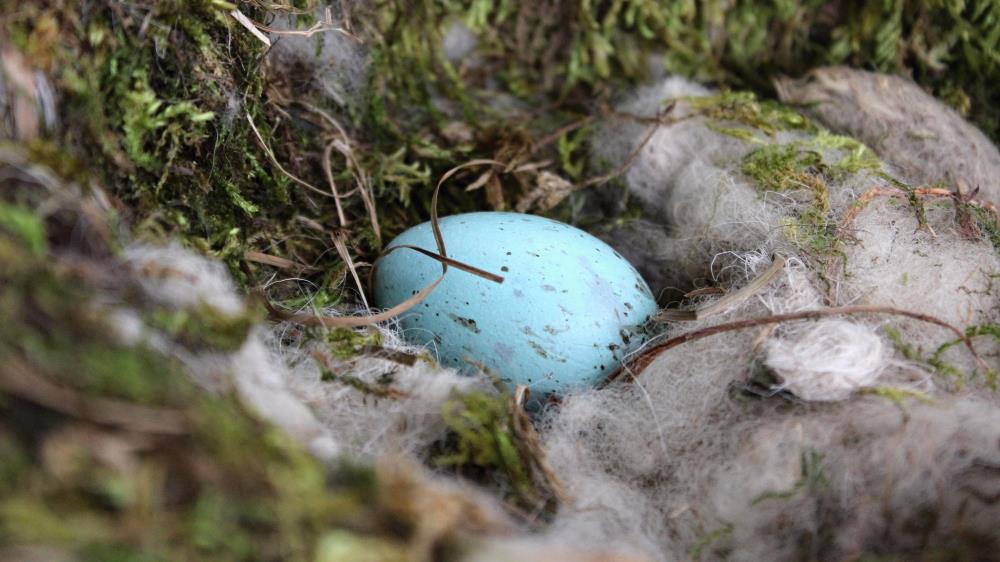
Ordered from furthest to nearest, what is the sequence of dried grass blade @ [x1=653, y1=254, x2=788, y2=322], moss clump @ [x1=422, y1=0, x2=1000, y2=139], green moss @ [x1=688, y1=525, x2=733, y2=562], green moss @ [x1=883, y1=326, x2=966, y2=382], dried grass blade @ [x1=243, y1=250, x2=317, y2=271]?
moss clump @ [x1=422, y1=0, x2=1000, y2=139], dried grass blade @ [x1=243, y1=250, x2=317, y2=271], dried grass blade @ [x1=653, y1=254, x2=788, y2=322], green moss @ [x1=883, y1=326, x2=966, y2=382], green moss @ [x1=688, y1=525, x2=733, y2=562]

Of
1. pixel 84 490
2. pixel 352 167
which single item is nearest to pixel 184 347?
pixel 84 490

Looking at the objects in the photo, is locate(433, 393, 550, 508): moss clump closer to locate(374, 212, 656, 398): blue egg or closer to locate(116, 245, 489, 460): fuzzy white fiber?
locate(116, 245, 489, 460): fuzzy white fiber

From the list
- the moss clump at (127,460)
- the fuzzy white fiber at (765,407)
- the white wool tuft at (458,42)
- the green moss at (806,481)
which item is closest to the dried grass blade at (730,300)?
the fuzzy white fiber at (765,407)

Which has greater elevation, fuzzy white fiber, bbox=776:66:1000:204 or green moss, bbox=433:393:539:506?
fuzzy white fiber, bbox=776:66:1000:204

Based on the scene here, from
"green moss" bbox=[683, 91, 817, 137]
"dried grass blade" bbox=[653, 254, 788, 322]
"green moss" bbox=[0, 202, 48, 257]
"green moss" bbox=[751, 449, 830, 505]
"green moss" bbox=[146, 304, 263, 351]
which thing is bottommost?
"green moss" bbox=[751, 449, 830, 505]

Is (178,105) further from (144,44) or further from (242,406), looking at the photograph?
(242,406)

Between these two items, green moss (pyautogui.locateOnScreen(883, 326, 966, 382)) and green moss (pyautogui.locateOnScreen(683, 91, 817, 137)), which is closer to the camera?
green moss (pyautogui.locateOnScreen(883, 326, 966, 382))

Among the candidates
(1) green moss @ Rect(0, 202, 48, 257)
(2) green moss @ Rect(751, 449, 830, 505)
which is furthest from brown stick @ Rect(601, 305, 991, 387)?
(1) green moss @ Rect(0, 202, 48, 257)

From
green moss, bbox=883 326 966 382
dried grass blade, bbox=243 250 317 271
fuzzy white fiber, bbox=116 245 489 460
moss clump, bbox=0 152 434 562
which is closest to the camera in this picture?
moss clump, bbox=0 152 434 562
